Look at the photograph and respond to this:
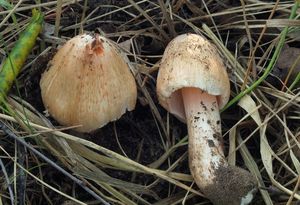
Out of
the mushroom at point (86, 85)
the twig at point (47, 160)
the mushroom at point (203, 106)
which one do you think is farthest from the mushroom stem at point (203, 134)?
the twig at point (47, 160)

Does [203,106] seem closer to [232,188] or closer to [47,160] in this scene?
[232,188]

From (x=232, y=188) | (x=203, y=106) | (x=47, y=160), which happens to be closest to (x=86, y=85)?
(x=47, y=160)

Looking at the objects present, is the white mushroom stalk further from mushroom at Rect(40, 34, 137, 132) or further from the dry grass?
mushroom at Rect(40, 34, 137, 132)

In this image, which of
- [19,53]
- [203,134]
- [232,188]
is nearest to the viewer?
[232,188]

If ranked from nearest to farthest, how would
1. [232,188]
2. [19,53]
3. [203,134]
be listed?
[232,188] < [203,134] < [19,53]

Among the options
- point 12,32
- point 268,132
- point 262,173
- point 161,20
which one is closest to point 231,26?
point 161,20
